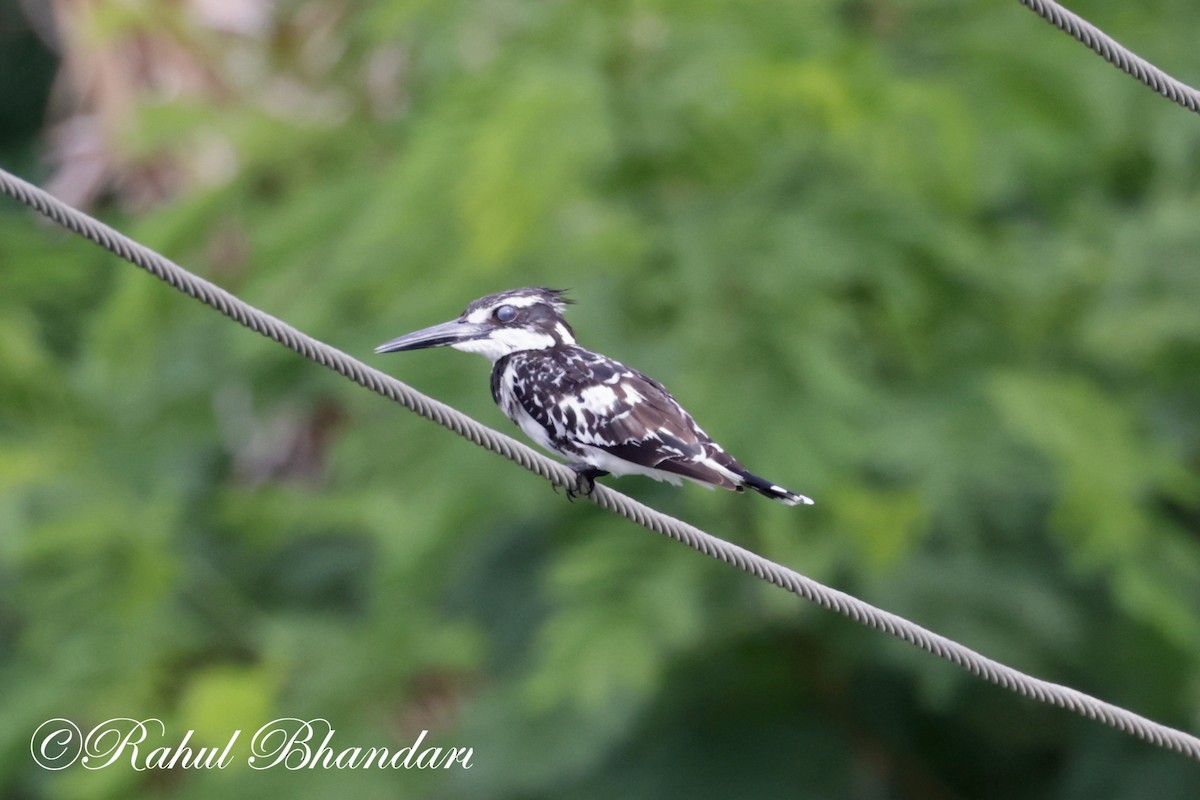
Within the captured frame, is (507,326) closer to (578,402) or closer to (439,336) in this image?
(439,336)

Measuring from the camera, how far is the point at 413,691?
344 inches

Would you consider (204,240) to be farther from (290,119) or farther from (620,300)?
(620,300)

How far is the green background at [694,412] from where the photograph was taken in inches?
284

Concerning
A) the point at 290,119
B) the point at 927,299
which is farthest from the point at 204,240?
the point at 927,299

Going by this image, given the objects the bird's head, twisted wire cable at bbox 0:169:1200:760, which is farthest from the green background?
twisted wire cable at bbox 0:169:1200:760

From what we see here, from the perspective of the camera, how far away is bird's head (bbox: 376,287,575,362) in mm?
4977

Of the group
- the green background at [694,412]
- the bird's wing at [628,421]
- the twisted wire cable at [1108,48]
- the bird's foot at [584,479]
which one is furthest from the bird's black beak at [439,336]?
the green background at [694,412]

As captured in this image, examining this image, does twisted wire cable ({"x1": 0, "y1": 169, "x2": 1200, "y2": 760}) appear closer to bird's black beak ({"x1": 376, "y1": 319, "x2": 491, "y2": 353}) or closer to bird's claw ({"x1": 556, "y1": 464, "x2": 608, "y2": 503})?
bird's claw ({"x1": 556, "y1": 464, "x2": 608, "y2": 503})

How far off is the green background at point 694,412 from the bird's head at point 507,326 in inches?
72.8

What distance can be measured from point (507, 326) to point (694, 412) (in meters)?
2.08

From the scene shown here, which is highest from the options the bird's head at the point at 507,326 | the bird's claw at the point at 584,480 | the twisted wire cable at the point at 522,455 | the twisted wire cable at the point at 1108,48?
the twisted wire cable at the point at 1108,48

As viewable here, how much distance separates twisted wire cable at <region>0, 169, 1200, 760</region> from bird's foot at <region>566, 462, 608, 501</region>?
0.22 ft

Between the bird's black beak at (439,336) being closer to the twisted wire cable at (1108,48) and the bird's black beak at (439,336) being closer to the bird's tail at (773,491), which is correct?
the bird's tail at (773,491)

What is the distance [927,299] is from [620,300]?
4.68 feet
